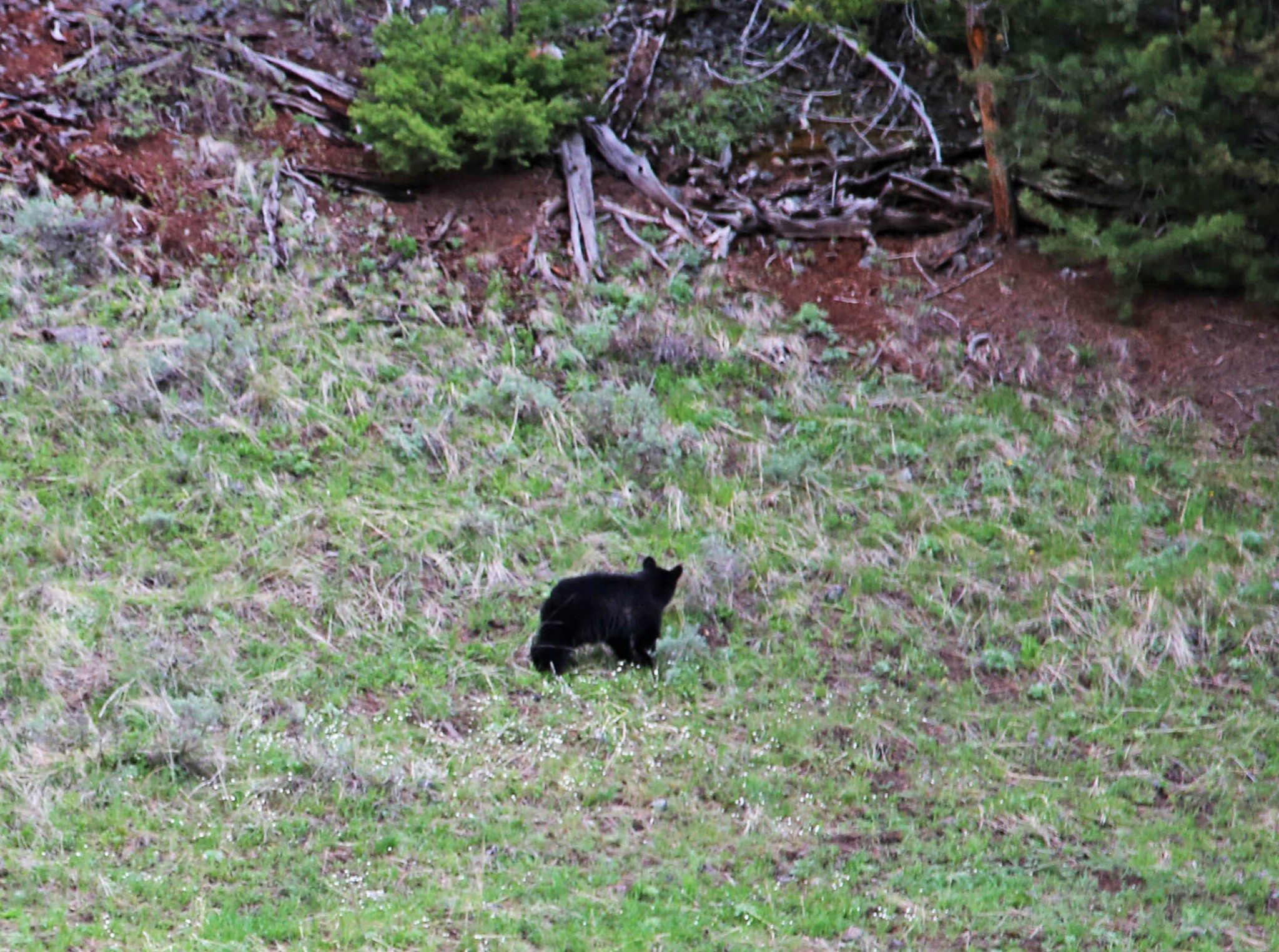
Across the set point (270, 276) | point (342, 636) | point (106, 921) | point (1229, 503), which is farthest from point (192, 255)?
point (1229, 503)

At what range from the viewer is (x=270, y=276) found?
11.5 metres

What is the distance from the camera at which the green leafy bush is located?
12.3m

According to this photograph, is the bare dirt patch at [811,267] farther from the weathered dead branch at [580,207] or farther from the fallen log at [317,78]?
the fallen log at [317,78]

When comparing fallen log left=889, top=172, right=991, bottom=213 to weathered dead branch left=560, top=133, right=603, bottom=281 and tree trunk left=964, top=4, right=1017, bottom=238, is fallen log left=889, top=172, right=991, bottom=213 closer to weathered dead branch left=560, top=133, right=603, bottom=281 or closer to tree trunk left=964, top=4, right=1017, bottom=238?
tree trunk left=964, top=4, right=1017, bottom=238

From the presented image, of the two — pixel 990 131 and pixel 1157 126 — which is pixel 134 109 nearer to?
pixel 990 131

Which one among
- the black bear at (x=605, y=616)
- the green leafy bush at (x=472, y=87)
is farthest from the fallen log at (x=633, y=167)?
the black bear at (x=605, y=616)

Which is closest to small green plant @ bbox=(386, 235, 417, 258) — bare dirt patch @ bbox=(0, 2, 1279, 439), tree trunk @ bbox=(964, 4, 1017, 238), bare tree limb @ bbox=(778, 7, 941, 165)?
bare dirt patch @ bbox=(0, 2, 1279, 439)

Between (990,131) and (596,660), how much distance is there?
6836mm

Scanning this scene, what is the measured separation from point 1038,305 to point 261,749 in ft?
26.8

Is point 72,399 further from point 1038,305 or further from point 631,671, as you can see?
point 1038,305

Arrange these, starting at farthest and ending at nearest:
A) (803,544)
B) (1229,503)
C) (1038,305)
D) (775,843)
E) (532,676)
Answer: (1038,305) → (1229,503) → (803,544) → (532,676) → (775,843)

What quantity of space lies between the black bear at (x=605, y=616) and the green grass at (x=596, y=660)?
21cm

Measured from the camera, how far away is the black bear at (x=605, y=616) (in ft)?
26.1

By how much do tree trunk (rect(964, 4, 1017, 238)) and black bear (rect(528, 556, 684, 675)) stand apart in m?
6.35
